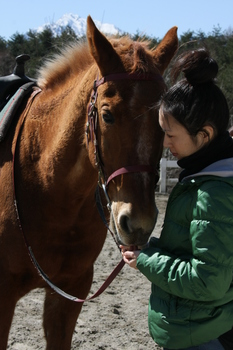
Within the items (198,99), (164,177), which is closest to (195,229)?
(198,99)

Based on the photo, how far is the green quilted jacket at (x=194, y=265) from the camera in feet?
4.71

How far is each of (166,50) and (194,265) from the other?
4.00 feet

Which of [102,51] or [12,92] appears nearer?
[102,51]

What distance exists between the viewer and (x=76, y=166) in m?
2.35

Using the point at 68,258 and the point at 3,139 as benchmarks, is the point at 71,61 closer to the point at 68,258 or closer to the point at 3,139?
the point at 3,139

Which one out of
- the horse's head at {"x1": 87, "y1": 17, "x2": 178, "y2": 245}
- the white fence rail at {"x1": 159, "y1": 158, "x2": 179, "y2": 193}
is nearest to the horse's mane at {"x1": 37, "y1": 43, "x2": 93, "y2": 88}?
the horse's head at {"x1": 87, "y1": 17, "x2": 178, "y2": 245}

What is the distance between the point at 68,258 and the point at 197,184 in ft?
3.85

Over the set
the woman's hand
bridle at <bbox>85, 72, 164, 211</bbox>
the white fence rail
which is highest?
bridle at <bbox>85, 72, 164, 211</bbox>

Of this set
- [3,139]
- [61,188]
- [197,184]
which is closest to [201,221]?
[197,184]

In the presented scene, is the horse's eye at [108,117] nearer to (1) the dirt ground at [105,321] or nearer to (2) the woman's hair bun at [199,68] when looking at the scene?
(2) the woman's hair bun at [199,68]

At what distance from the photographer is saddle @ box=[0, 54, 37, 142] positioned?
8.59 feet

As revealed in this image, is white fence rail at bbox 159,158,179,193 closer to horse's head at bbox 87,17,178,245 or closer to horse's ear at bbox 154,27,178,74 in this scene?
horse's ear at bbox 154,27,178,74

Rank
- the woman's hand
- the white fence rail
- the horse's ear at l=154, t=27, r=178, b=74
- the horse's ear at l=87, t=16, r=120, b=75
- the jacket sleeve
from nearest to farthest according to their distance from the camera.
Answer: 1. the jacket sleeve
2. the woman's hand
3. the horse's ear at l=87, t=16, r=120, b=75
4. the horse's ear at l=154, t=27, r=178, b=74
5. the white fence rail

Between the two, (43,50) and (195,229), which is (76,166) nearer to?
(195,229)
